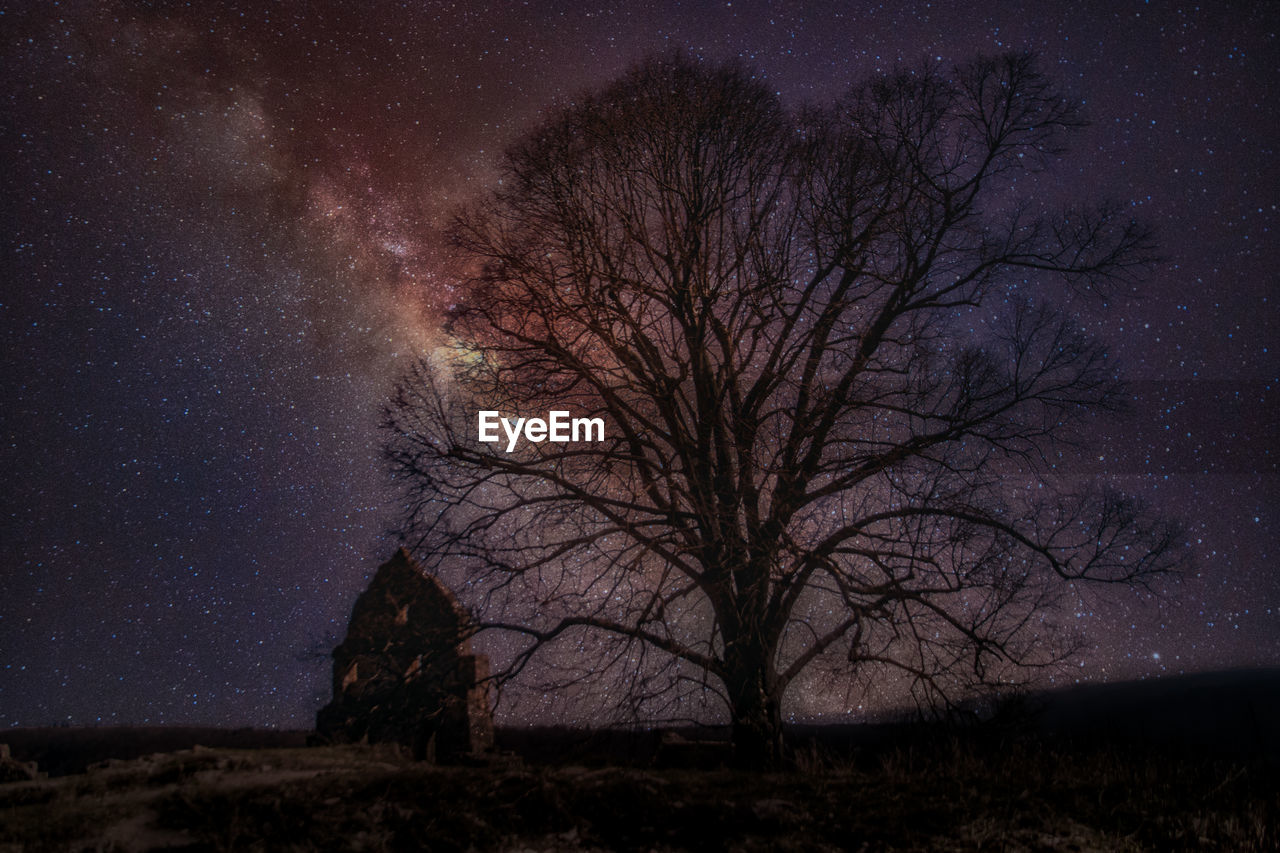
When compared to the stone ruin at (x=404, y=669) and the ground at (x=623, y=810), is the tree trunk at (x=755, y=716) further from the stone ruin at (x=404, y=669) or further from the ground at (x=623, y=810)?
the stone ruin at (x=404, y=669)

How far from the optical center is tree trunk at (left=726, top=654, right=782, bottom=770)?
30.2 feet

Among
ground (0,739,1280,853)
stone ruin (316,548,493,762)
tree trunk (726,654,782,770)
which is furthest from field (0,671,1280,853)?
stone ruin (316,548,493,762)

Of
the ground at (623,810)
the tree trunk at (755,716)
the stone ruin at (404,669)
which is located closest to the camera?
the ground at (623,810)

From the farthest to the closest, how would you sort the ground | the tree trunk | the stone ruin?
the stone ruin → the tree trunk → the ground

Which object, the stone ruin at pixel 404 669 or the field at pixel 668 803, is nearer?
the field at pixel 668 803

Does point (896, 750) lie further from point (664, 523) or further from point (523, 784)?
point (523, 784)

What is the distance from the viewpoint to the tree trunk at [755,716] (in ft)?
30.2

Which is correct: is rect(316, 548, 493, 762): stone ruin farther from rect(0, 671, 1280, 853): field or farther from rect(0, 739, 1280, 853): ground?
rect(0, 739, 1280, 853): ground

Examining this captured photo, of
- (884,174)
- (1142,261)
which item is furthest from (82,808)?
(1142,261)

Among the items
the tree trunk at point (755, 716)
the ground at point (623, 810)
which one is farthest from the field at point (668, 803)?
the tree trunk at point (755, 716)

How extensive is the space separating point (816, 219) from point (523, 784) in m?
7.85

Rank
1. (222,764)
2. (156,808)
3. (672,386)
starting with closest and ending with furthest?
1. (156,808)
2. (222,764)
3. (672,386)

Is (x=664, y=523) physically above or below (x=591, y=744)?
above

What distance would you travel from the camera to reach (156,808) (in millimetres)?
5910
